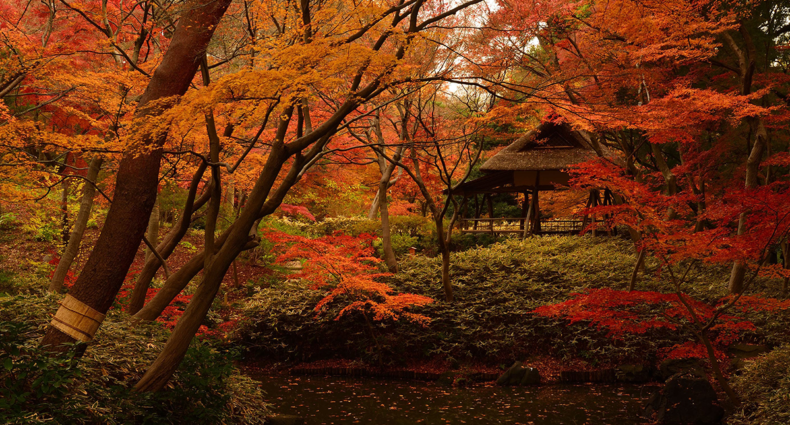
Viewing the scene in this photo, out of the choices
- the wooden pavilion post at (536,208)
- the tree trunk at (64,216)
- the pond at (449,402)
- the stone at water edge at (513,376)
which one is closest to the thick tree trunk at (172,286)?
the pond at (449,402)

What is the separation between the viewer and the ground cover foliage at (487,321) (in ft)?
28.5

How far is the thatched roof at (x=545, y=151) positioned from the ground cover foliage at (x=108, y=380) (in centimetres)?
1098

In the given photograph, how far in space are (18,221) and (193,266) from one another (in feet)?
41.9

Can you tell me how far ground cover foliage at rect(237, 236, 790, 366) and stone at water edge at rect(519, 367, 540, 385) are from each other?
70cm

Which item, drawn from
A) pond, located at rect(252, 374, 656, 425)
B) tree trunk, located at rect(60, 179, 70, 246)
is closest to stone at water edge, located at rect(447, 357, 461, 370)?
pond, located at rect(252, 374, 656, 425)

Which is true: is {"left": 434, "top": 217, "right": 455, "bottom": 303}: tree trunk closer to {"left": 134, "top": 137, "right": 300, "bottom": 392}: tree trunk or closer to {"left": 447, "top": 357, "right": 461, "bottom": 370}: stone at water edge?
{"left": 447, "top": 357, "right": 461, "bottom": 370}: stone at water edge

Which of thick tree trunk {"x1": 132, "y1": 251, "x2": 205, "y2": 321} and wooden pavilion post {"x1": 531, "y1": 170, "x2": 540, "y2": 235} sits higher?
wooden pavilion post {"x1": 531, "y1": 170, "x2": 540, "y2": 235}

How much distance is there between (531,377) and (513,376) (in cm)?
27

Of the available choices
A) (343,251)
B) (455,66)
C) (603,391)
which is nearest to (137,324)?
(343,251)

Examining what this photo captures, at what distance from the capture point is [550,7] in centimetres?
1101

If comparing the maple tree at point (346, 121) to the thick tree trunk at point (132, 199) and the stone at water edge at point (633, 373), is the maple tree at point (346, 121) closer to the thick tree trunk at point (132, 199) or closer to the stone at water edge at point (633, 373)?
the thick tree trunk at point (132, 199)

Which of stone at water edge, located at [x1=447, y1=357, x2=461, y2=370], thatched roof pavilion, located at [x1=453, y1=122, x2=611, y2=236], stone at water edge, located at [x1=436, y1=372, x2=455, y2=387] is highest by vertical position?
thatched roof pavilion, located at [x1=453, y1=122, x2=611, y2=236]

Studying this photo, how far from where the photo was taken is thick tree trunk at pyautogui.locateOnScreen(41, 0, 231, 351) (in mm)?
3551

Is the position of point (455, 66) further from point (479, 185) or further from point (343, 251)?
point (479, 185)
